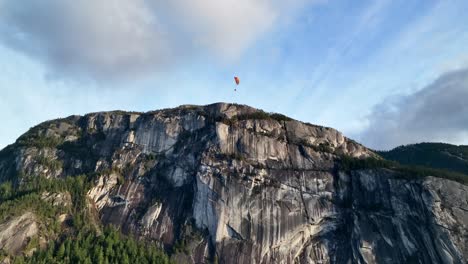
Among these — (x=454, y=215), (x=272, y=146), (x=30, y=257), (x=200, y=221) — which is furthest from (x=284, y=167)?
(x=30, y=257)

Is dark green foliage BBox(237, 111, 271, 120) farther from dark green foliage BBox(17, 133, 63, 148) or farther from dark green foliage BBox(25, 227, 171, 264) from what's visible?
dark green foliage BBox(17, 133, 63, 148)

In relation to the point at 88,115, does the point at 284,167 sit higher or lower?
lower

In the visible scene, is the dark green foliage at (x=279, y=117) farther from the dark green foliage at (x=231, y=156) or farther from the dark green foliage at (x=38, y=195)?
the dark green foliage at (x=38, y=195)

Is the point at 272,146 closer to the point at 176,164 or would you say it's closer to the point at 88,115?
the point at 176,164

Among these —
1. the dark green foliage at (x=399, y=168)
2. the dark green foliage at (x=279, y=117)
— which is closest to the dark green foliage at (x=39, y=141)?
the dark green foliage at (x=279, y=117)

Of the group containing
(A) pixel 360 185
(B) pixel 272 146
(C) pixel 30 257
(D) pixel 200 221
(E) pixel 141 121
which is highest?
(E) pixel 141 121

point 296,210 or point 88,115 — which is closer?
point 296,210
